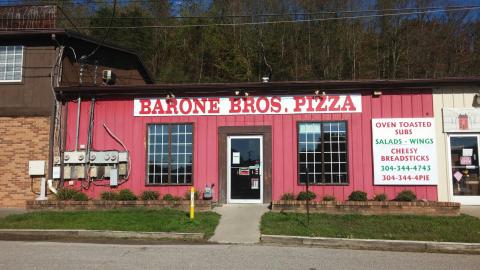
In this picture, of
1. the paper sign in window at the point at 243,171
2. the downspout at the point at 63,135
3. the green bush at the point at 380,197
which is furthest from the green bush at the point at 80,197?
the green bush at the point at 380,197

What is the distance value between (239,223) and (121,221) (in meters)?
3.01

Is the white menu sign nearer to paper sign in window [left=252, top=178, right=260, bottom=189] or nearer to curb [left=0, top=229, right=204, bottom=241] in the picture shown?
paper sign in window [left=252, top=178, right=260, bottom=189]

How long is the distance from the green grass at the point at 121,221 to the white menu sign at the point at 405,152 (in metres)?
5.47

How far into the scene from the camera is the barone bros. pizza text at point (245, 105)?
14828 mm

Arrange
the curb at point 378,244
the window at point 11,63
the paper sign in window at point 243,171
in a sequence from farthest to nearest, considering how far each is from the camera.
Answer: the window at point 11,63
the paper sign in window at point 243,171
the curb at point 378,244

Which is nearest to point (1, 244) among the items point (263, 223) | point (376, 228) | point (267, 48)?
point (263, 223)

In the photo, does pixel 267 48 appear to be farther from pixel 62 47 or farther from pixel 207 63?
pixel 62 47

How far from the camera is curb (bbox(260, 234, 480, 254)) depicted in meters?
9.26

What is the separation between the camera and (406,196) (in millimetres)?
13602

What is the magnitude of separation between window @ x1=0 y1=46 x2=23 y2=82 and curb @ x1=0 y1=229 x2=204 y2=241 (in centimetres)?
666

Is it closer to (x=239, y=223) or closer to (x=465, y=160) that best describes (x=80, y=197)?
(x=239, y=223)

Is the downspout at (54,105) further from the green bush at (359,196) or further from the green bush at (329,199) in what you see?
the green bush at (359,196)

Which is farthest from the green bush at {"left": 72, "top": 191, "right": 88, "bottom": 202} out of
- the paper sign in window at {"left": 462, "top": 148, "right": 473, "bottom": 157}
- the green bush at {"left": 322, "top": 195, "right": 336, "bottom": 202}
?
the paper sign in window at {"left": 462, "top": 148, "right": 473, "bottom": 157}

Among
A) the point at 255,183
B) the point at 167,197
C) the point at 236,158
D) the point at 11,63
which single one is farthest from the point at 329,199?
the point at 11,63
